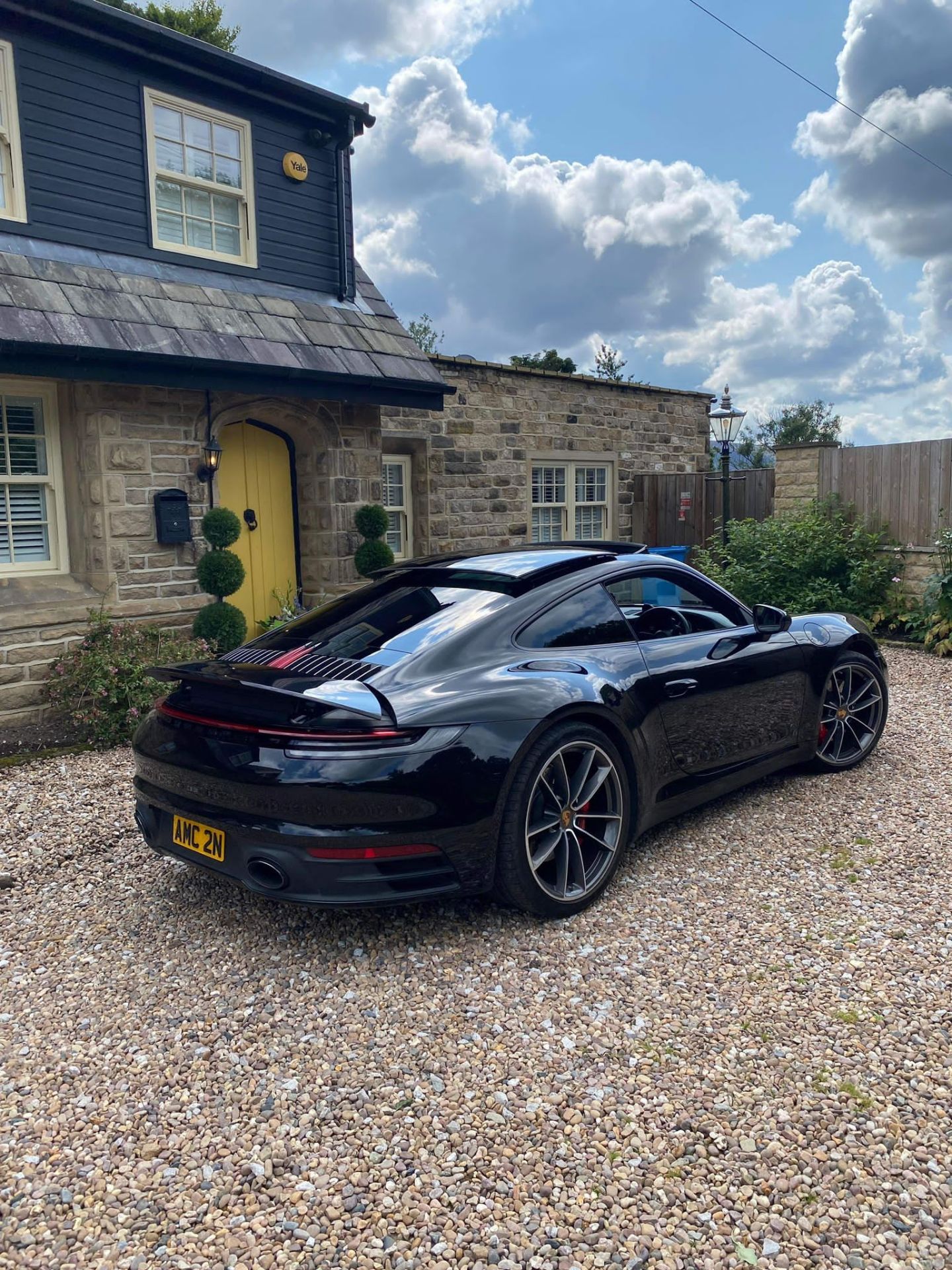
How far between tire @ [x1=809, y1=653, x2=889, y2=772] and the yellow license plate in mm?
3400

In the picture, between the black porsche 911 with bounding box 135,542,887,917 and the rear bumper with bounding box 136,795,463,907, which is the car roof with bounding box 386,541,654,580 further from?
the rear bumper with bounding box 136,795,463,907

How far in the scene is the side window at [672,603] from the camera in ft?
14.3

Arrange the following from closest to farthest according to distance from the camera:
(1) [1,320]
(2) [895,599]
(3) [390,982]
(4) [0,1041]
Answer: (4) [0,1041] → (3) [390,982] → (1) [1,320] → (2) [895,599]

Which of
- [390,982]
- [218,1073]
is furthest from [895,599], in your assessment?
[218,1073]

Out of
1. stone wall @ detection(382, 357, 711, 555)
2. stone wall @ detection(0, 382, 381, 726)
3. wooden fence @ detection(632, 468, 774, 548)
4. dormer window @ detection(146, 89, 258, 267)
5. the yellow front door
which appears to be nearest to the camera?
stone wall @ detection(0, 382, 381, 726)

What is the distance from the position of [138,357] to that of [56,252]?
4.43 ft

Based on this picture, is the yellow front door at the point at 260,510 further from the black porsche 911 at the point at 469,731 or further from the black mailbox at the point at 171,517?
the black porsche 911 at the point at 469,731

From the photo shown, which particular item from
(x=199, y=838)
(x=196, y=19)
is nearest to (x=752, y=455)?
(x=196, y=19)

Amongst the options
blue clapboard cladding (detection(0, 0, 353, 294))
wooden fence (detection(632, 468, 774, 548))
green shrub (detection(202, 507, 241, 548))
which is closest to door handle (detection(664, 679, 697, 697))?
green shrub (detection(202, 507, 241, 548))

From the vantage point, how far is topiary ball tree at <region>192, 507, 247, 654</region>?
25.8 ft

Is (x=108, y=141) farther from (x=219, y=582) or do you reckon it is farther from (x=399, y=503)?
(x=399, y=503)

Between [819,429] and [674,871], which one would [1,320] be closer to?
[674,871]

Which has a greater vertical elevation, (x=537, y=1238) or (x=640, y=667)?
(x=640, y=667)

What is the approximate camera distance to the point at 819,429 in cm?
3778
